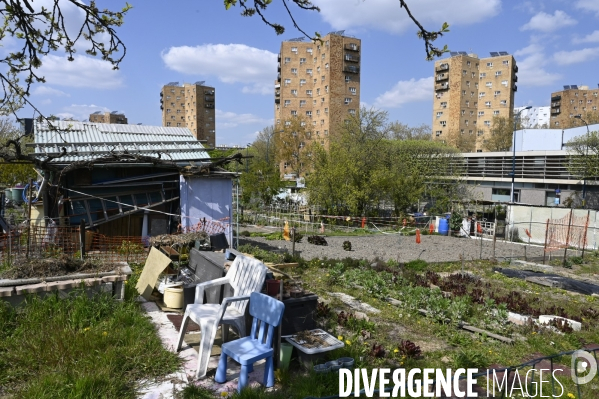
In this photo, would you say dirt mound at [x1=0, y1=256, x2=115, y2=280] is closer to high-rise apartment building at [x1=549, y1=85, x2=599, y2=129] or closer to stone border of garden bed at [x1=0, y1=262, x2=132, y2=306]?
stone border of garden bed at [x1=0, y1=262, x2=132, y2=306]

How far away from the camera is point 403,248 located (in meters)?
19.7

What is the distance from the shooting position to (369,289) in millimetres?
9469

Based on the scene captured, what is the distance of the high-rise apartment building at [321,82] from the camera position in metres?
65.0

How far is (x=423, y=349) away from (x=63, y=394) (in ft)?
15.2

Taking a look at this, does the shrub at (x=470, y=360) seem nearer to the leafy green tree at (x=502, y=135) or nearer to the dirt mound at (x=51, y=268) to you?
the dirt mound at (x=51, y=268)

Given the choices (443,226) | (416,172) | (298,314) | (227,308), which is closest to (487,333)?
(298,314)

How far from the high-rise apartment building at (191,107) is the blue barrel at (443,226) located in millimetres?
85071

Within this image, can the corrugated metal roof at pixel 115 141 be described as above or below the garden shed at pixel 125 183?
above

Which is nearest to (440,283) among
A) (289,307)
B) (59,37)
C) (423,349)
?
(423,349)

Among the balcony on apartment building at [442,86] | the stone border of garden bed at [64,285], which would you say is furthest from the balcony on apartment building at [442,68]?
the stone border of garden bed at [64,285]

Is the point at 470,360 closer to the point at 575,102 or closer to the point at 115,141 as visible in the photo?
the point at 115,141

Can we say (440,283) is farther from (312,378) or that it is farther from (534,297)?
(312,378)

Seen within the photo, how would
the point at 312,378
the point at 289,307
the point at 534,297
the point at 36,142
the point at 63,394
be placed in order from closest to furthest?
the point at 63,394 < the point at 312,378 < the point at 289,307 < the point at 534,297 < the point at 36,142

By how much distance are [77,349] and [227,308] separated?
177 centimetres
